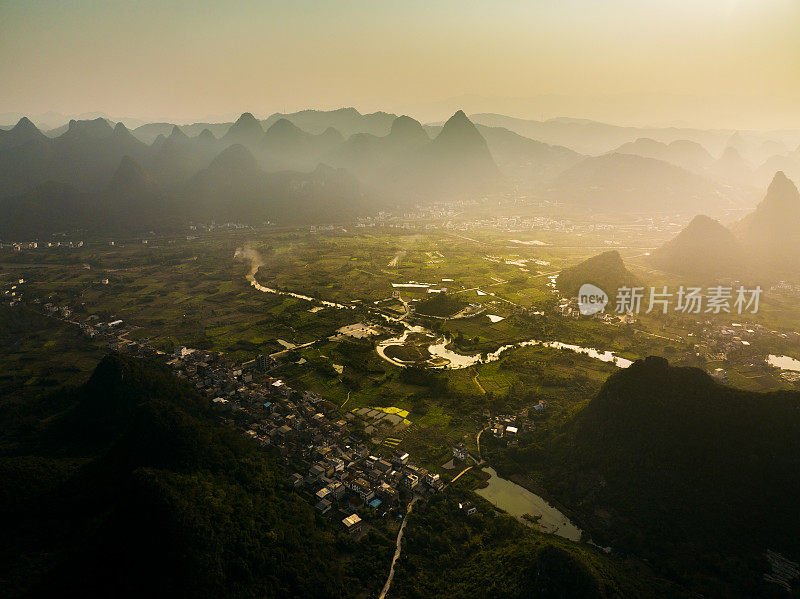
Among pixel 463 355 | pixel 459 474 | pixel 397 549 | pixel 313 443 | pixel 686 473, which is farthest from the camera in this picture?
pixel 463 355

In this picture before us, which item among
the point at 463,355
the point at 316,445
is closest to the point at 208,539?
the point at 316,445

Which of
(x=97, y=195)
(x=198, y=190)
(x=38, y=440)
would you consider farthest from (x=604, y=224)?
(x=97, y=195)

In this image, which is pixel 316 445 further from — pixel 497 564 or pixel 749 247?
pixel 749 247

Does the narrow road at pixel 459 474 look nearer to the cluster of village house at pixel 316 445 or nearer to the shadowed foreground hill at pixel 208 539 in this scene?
the cluster of village house at pixel 316 445

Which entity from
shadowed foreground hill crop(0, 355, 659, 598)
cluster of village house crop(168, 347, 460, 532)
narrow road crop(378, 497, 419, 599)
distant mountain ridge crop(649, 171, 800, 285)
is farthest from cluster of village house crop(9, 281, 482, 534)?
distant mountain ridge crop(649, 171, 800, 285)

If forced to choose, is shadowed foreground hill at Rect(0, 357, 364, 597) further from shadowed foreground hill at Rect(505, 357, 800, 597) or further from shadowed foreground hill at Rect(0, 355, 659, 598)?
shadowed foreground hill at Rect(505, 357, 800, 597)

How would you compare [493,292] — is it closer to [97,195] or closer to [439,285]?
[439,285]

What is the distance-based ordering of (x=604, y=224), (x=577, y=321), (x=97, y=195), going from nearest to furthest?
1. (x=577, y=321)
2. (x=97, y=195)
3. (x=604, y=224)
